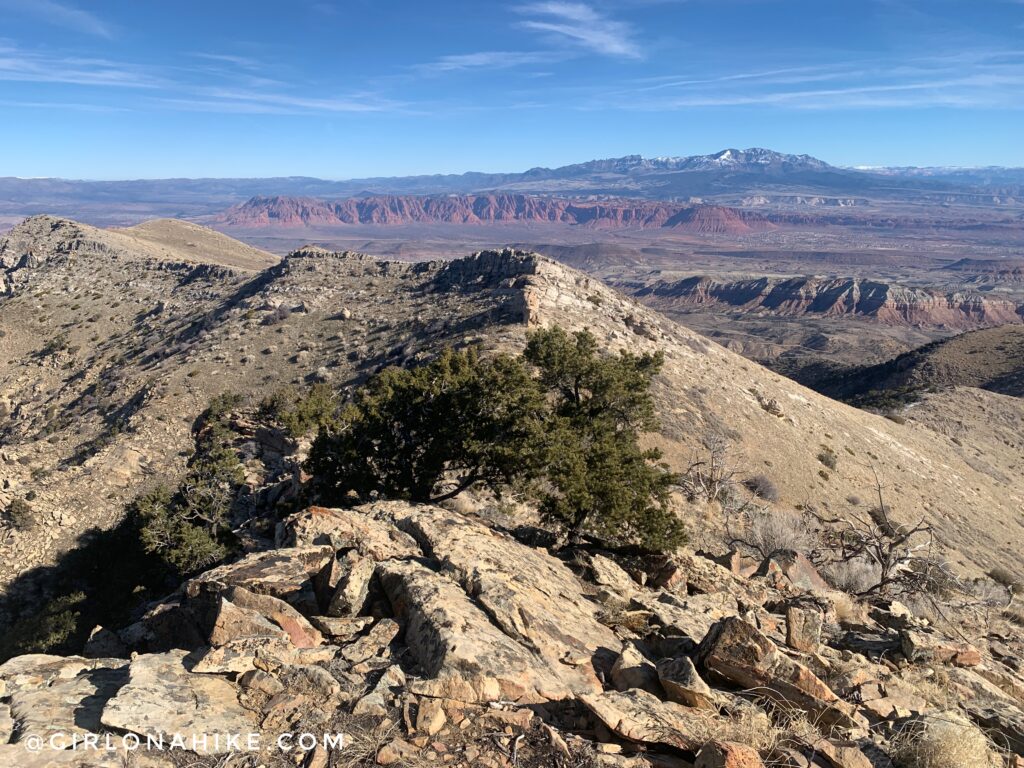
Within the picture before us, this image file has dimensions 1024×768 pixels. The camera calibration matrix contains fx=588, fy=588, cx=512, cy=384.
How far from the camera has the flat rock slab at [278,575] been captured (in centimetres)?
995

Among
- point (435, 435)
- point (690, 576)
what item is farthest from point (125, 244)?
point (690, 576)

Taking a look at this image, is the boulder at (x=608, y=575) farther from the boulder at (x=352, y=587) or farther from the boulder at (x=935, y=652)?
the boulder at (x=352, y=587)

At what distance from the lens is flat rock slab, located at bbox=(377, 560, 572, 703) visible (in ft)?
24.1

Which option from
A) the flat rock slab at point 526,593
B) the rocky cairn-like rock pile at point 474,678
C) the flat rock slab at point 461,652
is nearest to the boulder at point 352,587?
the rocky cairn-like rock pile at point 474,678

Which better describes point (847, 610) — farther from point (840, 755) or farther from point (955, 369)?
point (955, 369)

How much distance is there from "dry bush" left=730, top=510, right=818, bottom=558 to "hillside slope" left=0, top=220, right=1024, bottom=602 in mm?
2315

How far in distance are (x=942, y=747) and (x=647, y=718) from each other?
3240 millimetres

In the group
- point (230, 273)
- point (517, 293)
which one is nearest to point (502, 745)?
point (517, 293)

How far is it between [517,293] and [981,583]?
32.2 m

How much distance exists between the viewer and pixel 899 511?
33062 millimetres

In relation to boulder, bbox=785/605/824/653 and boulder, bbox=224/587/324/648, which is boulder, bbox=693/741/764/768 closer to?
boulder, bbox=785/605/824/653

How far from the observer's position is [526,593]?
10305 mm

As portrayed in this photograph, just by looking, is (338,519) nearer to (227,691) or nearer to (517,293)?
(227,691)

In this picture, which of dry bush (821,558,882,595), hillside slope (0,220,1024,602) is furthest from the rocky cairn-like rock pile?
hillside slope (0,220,1024,602)
